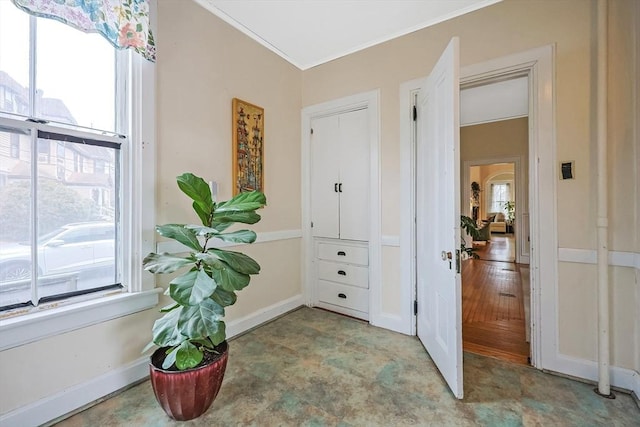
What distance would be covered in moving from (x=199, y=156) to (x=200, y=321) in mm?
1334

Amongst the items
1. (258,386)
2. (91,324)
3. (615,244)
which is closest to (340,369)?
(258,386)

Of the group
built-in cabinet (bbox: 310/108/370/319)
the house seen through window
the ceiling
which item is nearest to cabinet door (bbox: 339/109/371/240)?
built-in cabinet (bbox: 310/108/370/319)

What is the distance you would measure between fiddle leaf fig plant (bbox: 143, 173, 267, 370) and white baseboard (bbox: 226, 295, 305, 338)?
84 cm

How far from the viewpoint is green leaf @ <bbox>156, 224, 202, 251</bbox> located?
4.95ft

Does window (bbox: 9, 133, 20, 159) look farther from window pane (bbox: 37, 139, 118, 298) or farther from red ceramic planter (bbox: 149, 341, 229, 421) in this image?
red ceramic planter (bbox: 149, 341, 229, 421)

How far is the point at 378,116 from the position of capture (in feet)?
8.64

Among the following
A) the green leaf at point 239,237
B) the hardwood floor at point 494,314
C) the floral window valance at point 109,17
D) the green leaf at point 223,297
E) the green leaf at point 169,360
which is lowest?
the hardwood floor at point 494,314

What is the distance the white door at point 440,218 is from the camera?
5.31 feet

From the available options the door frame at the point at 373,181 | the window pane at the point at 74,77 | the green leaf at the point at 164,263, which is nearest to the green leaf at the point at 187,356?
the green leaf at the point at 164,263

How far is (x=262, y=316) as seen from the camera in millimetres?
2686

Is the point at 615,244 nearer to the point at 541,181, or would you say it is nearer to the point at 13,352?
the point at 541,181

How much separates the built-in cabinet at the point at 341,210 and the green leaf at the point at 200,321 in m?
1.71

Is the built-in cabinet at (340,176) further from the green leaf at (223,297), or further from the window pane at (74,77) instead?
the window pane at (74,77)

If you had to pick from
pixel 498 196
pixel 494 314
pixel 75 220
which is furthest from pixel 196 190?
pixel 498 196
